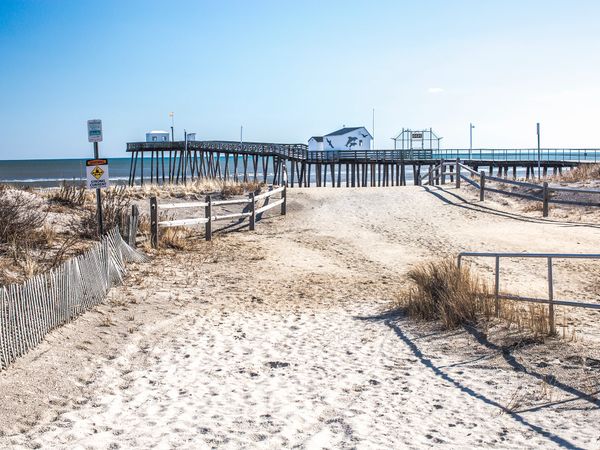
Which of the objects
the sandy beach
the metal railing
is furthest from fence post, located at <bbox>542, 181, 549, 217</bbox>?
the metal railing

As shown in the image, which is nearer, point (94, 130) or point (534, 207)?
point (94, 130)

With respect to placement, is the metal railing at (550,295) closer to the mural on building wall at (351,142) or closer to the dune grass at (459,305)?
the dune grass at (459,305)

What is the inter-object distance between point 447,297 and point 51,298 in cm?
506

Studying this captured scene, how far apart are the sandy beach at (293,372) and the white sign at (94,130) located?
264 cm

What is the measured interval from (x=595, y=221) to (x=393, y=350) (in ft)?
43.2

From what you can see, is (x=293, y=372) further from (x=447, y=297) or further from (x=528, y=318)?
(x=528, y=318)

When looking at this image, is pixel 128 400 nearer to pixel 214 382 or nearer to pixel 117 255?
pixel 214 382

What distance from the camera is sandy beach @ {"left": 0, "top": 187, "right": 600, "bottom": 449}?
5.25m

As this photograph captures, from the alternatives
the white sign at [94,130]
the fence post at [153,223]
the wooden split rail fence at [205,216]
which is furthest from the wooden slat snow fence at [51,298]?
the wooden split rail fence at [205,216]

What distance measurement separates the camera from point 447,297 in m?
8.62

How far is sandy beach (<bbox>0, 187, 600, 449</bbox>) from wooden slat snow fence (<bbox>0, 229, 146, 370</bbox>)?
182mm

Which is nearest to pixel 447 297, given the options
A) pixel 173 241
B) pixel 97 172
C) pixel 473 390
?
pixel 473 390

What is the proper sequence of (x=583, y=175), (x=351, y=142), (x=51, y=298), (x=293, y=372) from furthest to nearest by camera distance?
(x=351, y=142) < (x=583, y=175) < (x=51, y=298) < (x=293, y=372)

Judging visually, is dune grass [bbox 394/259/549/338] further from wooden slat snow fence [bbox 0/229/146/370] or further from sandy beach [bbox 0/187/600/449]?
wooden slat snow fence [bbox 0/229/146/370]
